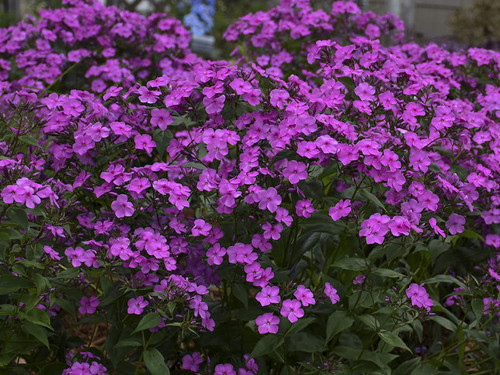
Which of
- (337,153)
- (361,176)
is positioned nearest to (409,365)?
(361,176)

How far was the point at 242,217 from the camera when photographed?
220 cm

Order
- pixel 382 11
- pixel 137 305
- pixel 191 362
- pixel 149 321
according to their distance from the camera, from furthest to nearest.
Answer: pixel 382 11, pixel 191 362, pixel 137 305, pixel 149 321

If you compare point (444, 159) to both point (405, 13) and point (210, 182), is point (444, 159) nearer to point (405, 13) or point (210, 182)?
point (210, 182)

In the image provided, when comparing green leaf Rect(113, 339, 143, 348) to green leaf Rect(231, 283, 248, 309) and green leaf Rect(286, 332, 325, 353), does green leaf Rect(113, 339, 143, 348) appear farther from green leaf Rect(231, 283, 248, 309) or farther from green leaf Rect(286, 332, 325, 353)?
green leaf Rect(286, 332, 325, 353)

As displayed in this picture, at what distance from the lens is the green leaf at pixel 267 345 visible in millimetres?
2107

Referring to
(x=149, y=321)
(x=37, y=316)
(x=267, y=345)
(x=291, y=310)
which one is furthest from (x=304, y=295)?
(x=37, y=316)

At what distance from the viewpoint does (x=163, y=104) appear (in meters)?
2.27

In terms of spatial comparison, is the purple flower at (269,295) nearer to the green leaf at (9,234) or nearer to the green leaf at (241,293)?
the green leaf at (241,293)

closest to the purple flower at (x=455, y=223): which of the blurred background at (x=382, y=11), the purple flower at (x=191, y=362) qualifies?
the purple flower at (x=191, y=362)

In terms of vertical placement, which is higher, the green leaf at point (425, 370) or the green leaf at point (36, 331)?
the green leaf at point (36, 331)

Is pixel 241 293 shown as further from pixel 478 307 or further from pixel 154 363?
pixel 478 307

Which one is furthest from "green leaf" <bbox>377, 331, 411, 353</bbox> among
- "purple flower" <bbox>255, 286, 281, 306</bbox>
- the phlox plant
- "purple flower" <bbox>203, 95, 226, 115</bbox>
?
"purple flower" <bbox>203, 95, 226, 115</bbox>

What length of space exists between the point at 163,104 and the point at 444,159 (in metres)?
1.05

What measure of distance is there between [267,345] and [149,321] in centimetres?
38
